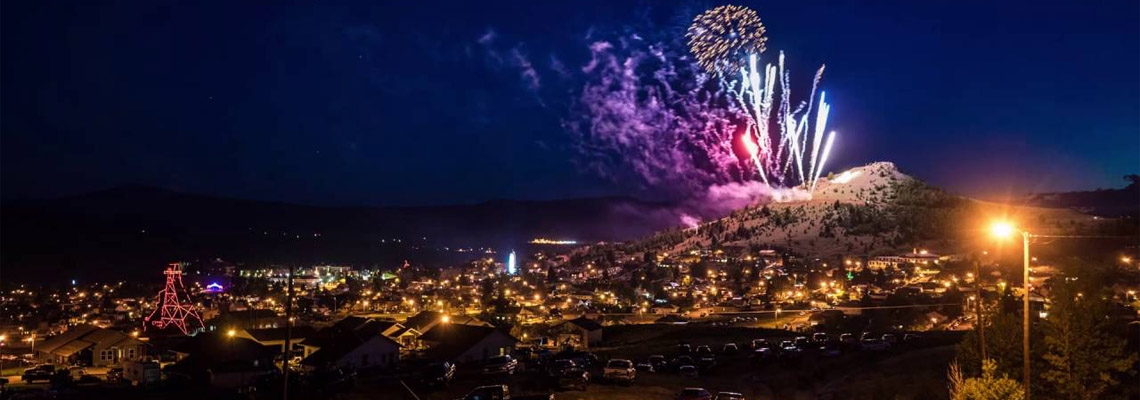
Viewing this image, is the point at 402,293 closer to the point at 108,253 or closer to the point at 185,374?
the point at 185,374

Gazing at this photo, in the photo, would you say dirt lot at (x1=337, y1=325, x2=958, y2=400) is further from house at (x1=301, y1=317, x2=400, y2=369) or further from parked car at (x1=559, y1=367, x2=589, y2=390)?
house at (x1=301, y1=317, x2=400, y2=369)

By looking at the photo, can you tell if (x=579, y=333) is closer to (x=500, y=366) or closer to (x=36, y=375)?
(x=500, y=366)

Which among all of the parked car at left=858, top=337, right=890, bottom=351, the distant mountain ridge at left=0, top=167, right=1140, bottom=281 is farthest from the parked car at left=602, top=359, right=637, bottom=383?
the distant mountain ridge at left=0, top=167, right=1140, bottom=281

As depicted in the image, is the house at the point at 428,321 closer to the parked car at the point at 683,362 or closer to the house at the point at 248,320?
the house at the point at 248,320

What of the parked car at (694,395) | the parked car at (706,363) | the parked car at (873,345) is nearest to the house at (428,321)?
the parked car at (706,363)

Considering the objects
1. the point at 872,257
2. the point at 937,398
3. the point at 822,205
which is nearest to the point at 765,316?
the point at 937,398

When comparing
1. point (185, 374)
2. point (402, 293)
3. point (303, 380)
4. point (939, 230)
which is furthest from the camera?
point (939, 230)
